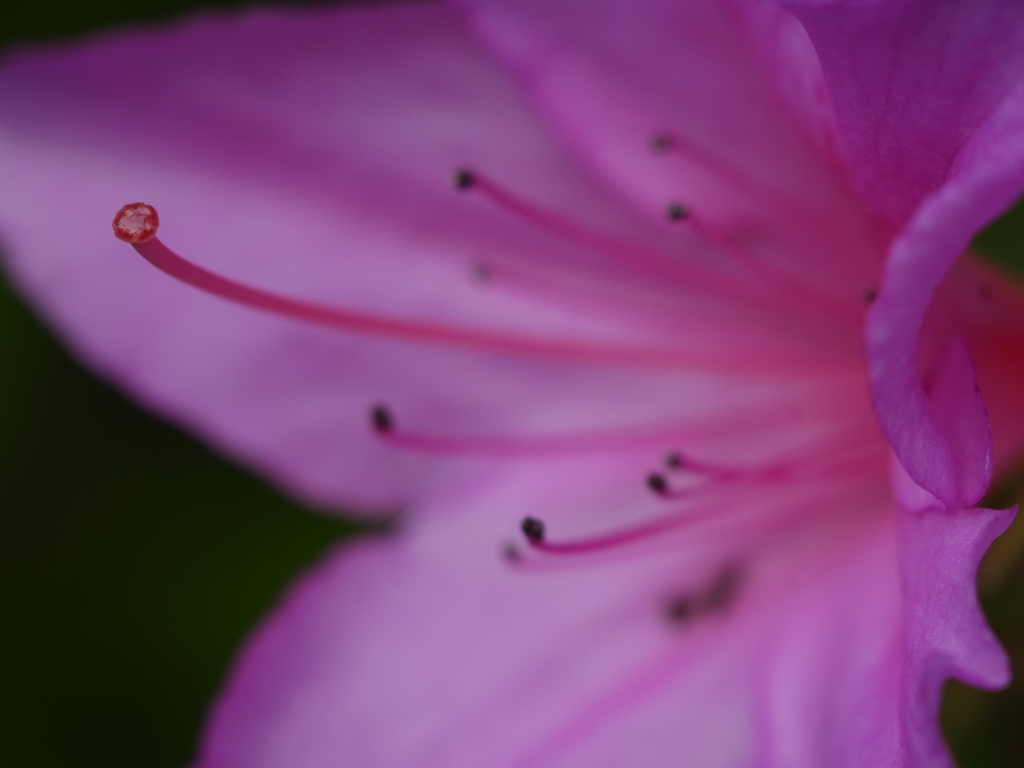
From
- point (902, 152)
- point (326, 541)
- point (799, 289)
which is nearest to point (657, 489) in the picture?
point (799, 289)

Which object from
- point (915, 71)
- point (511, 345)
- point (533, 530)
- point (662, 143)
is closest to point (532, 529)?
point (533, 530)

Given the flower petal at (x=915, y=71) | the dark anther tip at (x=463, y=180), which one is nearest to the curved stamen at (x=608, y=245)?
the dark anther tip at (x=463, y=180)

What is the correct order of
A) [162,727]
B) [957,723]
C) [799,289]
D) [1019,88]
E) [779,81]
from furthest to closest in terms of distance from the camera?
[162,727]
[957,723]
[799,289]
[779,81]
[1019,88]

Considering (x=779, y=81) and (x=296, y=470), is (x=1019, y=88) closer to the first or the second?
(x=779, y=81)

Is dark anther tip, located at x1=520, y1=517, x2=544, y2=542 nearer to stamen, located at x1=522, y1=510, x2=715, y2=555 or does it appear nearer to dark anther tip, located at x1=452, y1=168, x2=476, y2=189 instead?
stamen, located at x1=522, y1=510, x2=715, y2=555

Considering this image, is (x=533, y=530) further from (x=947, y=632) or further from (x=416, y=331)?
(x=947, y=632)

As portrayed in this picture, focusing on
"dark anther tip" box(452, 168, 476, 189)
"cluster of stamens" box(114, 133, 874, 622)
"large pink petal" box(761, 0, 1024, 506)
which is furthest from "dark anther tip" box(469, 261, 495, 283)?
"large pink petal" box(761, 0, 1024, 506)
